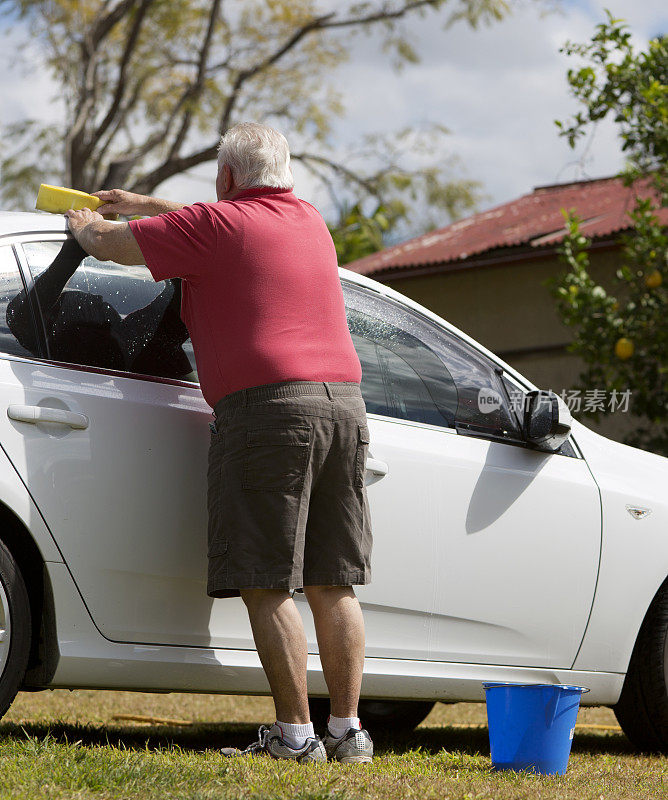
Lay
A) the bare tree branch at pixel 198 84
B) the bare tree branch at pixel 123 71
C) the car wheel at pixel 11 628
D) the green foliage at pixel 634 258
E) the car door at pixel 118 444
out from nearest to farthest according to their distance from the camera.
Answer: the car wheel at pixel 11 628, the car door at pixel 118 444, the green foliage at pixel 634 258, the bare tree branch at pixel 123 71, the bare tree branch at pixel 198 84

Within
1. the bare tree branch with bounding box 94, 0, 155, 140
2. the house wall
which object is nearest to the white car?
the house wall

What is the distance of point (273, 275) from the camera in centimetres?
332

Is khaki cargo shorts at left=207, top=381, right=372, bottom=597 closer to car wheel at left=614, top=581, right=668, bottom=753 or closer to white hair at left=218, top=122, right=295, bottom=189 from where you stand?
white hair at left=218, top=122, right=295, bottom=189

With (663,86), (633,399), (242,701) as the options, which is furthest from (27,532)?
(633,399)

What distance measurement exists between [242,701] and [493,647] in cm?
260

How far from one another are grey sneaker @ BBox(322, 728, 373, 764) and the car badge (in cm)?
142

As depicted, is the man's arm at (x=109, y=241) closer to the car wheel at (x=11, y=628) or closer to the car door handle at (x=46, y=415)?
the car door handle at (x=46, y=415)

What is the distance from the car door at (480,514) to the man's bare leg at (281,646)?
20.7 inches

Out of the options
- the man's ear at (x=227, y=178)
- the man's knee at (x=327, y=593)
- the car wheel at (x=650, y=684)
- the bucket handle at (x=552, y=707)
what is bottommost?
the car wheel at (x=650, y=684)

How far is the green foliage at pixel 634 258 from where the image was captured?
8148 mm

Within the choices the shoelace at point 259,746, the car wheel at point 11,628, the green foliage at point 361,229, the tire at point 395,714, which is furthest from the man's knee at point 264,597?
the green foliage at point 361,229

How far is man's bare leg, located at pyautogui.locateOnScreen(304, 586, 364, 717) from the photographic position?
3359 mm

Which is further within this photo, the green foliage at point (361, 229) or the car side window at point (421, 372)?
the green foliage at point (361, 229)

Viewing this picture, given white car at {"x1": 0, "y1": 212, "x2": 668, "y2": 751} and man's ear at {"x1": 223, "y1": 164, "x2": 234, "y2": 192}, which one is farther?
man's ear at {"x1": 223, "y1": 164, "x2": 234, "y2": 192}
